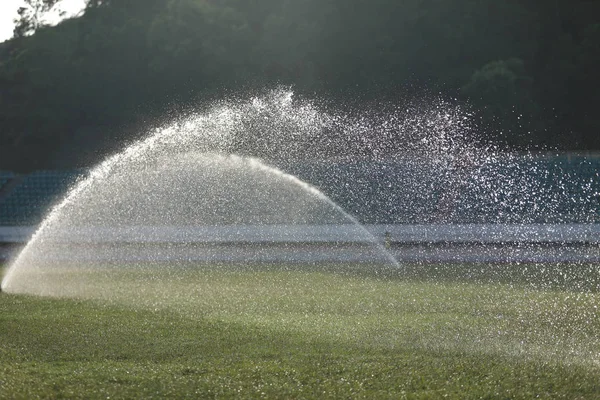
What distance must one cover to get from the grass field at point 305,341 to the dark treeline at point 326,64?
16.2 meters

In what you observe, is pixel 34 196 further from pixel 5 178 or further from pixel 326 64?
pixel 326 64

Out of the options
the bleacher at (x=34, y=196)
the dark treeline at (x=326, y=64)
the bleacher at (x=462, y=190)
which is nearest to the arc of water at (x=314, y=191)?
the bleacher at (x=462, y=190)

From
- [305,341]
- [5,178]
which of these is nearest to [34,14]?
[5,178]

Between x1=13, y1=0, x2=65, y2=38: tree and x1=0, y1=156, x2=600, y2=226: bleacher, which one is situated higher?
x1=13, y1=0, x2=65, y2=38: tree

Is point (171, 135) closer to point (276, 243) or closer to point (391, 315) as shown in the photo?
point (276, 243)

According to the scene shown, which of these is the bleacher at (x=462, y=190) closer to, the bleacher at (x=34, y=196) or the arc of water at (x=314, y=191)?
the arc of water at (x=314, y=191)

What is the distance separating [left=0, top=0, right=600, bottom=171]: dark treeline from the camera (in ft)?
99.5

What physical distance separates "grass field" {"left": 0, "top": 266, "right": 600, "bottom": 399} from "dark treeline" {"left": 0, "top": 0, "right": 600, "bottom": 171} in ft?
53.2

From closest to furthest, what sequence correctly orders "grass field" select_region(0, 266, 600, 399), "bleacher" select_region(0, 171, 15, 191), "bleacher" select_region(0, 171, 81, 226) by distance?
"grass field" select_region(0, 266, 600, 399), "bleacher" select_region(0, 171, 81, 226), "bleacher" select_region(0, 171, 15, 191)

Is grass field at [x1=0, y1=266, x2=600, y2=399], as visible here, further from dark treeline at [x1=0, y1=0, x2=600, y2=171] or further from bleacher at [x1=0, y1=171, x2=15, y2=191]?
bleacher at [x1=0, y1=171, x2=15, y2=191]

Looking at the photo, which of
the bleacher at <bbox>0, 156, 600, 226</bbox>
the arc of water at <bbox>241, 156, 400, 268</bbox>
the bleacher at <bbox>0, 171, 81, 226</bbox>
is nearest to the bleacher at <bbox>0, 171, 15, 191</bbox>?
the bleacher at <bbox>0, 171, 81, 226</bbox>

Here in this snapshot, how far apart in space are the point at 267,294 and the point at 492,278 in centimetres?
431

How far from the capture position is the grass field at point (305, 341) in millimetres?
7508

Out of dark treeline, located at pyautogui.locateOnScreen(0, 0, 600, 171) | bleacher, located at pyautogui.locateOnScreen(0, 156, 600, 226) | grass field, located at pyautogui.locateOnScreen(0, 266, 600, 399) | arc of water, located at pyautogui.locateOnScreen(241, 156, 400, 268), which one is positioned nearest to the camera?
grass field, located at pyautogui.locateOnScreen(0, 266, 600, 399)
